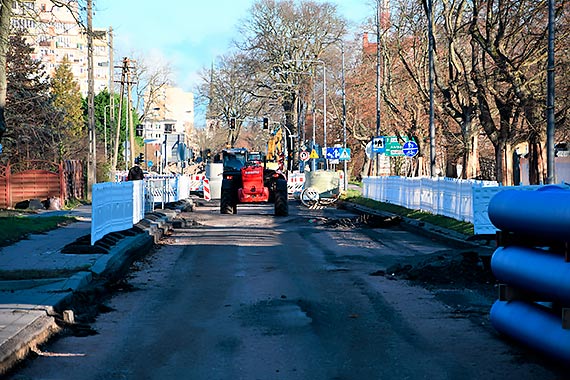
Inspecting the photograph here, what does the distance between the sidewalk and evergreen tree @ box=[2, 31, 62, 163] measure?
1981cm

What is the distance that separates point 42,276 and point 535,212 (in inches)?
308

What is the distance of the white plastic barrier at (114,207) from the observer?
17.3m

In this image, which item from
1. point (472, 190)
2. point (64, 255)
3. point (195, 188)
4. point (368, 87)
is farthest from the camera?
point (368, 87)

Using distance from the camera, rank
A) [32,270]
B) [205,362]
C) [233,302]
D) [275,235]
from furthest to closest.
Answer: [275,235] < [32,270] < [233,302] < [205,362]

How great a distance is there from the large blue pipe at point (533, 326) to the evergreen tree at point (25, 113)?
33.5 meters

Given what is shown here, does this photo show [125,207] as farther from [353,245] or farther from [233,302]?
[233,302]

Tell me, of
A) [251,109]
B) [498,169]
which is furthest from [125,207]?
[251,109]

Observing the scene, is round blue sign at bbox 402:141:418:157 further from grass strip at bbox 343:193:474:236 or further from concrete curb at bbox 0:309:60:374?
concrete curb at bbox 0:309:60:374

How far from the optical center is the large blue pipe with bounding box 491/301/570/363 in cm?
752

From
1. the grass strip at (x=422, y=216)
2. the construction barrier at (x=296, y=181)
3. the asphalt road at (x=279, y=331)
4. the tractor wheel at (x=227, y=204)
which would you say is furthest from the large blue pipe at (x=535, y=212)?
the construction barrier at (x=296, y=181)

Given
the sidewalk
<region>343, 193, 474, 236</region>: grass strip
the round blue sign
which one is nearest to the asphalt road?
the sidewalk

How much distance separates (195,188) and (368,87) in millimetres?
16529

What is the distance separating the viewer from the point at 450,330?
980 centimetres

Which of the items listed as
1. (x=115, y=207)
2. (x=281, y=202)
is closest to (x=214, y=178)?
(x=281, y=202)
